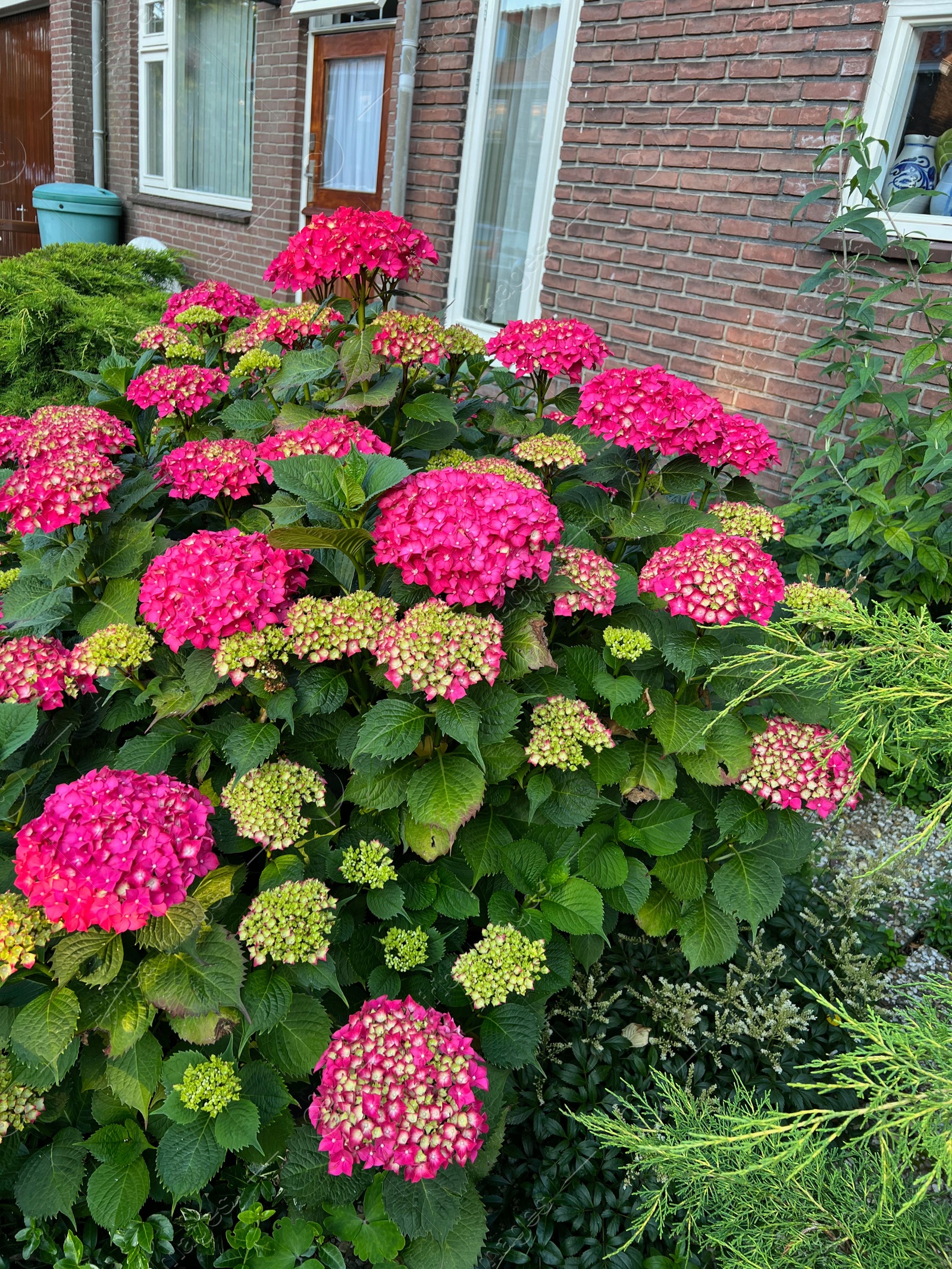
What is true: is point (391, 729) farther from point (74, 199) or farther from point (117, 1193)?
point (74, 199)

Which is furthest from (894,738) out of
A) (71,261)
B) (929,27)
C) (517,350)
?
(71,261)

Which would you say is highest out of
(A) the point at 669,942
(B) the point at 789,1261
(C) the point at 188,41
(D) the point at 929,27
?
(C) the point at 188,41

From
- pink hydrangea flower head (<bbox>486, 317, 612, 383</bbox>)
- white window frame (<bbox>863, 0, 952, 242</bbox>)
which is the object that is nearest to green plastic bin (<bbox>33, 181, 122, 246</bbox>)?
white window frame (<bbox>863, 0, 952, 242</bbox>)

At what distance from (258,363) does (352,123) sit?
5.35m

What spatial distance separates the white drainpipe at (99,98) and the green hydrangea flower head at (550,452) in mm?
10496

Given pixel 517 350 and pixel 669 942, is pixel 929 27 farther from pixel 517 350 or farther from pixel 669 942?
pixel 669 942

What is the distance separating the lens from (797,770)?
1.47m

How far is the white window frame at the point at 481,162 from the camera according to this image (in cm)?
451

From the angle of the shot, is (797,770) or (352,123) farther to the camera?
(352,123)

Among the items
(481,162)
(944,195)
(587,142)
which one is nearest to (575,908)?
(944,195)

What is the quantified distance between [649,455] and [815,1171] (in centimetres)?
136

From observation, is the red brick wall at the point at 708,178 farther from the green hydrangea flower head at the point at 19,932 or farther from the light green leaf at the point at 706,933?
the green hydrangea flower head at the point at 19,932

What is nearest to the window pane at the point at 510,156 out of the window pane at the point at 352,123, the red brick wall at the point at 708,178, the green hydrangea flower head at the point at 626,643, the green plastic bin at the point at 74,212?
the red brick wall at the point at 708,178

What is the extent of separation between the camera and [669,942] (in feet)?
7.04
